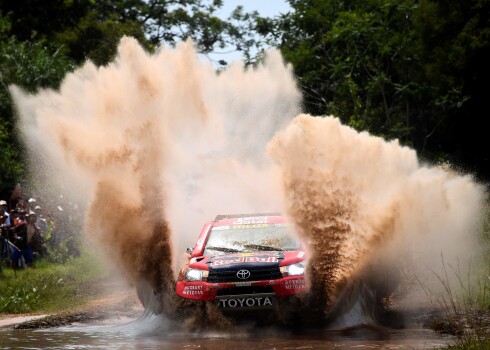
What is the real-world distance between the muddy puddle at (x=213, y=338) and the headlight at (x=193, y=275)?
0.68m

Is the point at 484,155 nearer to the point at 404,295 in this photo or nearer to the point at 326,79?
the point at 326,79

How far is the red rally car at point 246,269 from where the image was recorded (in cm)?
1342

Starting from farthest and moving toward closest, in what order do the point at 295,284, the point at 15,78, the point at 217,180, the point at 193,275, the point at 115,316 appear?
the point at 15,78 → the point at 217,180 → the point at 115,316 → the point at 193,275 → the point at 295,284

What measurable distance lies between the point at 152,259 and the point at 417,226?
4006mm

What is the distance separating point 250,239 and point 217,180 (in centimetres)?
556

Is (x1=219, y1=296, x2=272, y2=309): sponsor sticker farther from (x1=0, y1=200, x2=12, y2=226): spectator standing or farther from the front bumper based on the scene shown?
(x1=0, y1=200, x2=12, y2=226): spectator standing

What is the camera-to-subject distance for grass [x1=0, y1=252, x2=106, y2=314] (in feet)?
62.1

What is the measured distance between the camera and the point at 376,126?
3731 centimetres

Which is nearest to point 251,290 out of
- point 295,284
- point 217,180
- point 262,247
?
point 295,284

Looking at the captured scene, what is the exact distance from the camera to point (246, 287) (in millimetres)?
13430

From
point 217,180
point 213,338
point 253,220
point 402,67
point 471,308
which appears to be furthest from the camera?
point 402,67

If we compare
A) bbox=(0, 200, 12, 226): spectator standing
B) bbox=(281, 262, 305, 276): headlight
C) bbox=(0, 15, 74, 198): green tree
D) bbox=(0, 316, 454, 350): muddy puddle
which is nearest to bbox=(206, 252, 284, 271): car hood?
bbox=(281, 262, 305, 276): headlight

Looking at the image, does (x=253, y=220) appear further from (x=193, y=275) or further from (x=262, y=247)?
(x=193, y=275)

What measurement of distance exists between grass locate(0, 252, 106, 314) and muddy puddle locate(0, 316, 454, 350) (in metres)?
4.08
